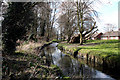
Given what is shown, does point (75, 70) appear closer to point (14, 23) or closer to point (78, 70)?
point (78, 70)

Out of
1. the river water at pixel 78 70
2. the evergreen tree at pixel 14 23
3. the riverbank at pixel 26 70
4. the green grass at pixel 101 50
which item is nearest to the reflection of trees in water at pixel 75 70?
the river water at pixel 78 70

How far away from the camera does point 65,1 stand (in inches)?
800

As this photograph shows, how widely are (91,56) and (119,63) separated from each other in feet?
9.72

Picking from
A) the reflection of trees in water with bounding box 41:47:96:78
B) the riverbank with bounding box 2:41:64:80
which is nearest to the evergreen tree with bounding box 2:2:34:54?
the riverbank with bounding box 2:41:64:80

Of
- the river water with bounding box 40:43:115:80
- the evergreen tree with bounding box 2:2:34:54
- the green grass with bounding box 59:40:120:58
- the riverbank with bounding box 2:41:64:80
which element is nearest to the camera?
the riverbank with bounding box 2:41:64:80

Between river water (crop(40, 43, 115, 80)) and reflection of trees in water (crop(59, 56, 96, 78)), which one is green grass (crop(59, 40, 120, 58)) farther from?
reflection of trees in water (crop(59, 56, 96, 78))

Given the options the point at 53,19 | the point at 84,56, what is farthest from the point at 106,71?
the point at 53,19

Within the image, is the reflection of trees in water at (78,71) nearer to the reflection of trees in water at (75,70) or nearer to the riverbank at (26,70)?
the reflection of trees in water at (75,70)

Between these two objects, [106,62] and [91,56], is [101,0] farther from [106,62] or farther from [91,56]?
[106,62]

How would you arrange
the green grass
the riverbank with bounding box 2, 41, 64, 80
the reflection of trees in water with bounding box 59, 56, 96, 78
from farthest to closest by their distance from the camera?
the green grass → the reflection of trees in water with bounding box 59, 56, 96, 78 → the riverbank with bounding box 2, 41, 64, 80

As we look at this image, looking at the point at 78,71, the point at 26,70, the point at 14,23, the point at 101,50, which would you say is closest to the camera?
the point at 26,70

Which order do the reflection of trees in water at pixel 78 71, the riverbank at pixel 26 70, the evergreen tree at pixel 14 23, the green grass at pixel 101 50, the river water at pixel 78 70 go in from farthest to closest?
the green grass at pixel 101 50 < the evergreen tree at pixel 14 23 < the reflection of trees in water at pixel 78 71 < the river water at pixel 78 70 < the riverbank at pixel 26 70

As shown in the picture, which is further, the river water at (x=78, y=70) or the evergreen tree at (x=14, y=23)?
the evergreen tree at (x=14, y=23)

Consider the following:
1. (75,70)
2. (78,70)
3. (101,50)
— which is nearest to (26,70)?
(75,70)
